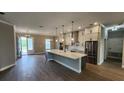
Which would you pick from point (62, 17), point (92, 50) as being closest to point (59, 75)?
point (62, 17)

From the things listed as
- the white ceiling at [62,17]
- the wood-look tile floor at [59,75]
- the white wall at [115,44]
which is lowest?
the wood-look tile floor at [59,75]

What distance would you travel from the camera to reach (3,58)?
4270 millimetres

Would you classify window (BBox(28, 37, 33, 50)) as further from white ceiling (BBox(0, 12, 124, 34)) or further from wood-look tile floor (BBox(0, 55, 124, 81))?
wood-look tile floor (BBox(0, 55, 124, 81))

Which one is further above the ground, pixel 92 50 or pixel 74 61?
pixel 92 50

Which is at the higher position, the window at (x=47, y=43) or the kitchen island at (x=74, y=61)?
the window at (x=47, y=43)

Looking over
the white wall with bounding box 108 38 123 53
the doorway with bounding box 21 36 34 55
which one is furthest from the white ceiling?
the doorway with bounding box 21 36 34 55

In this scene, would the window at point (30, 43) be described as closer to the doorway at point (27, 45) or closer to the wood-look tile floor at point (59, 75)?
the doorway at point (27, 45)

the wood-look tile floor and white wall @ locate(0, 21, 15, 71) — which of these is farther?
white wall @ locate(0, 21, 15, 71)

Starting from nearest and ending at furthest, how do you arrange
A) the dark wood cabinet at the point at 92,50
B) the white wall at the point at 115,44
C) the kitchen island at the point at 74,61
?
the kitchen island at the point at 74,61 → the dark wood cabinet at the point at 92,50 → the white wall at the point at 115,44

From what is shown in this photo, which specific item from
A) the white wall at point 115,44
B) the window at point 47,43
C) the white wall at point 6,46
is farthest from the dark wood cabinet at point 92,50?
the window at point 47,43

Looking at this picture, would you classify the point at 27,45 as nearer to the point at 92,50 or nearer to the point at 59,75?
the point at 59,75
